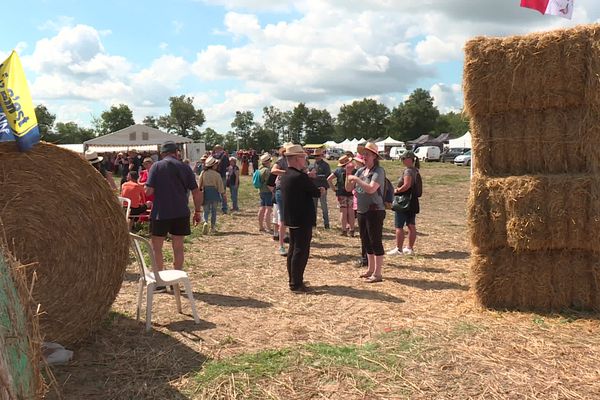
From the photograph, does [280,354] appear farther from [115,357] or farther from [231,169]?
[231,169]

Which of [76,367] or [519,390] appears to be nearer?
[519,390]

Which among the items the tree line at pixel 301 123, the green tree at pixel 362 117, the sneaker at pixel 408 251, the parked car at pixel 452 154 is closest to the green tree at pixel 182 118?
the tree line at pixel 301 123

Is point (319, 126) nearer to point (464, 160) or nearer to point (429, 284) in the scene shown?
point (464, 160)

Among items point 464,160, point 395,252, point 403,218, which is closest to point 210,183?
point 395,252

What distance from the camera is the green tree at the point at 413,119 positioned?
4377 inches

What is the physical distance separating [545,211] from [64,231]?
505 cm

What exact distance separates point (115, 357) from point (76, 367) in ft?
1.11

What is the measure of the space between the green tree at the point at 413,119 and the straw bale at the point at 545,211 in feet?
356

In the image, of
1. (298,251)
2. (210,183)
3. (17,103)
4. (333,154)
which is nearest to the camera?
(17,103)

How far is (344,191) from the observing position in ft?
36.9

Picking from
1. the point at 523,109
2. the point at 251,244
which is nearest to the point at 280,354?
the point at 523,109

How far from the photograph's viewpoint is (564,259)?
19.7 feet

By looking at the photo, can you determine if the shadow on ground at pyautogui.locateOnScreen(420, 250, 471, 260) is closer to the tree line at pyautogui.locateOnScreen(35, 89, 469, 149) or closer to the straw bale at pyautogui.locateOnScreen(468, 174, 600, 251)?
the straw bale at pyautogui.locateOnScreen(468, 174, 600, 251)

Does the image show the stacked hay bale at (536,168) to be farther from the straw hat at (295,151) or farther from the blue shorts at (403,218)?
the blue shorts at (403,218)
